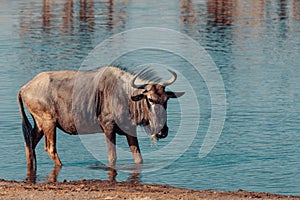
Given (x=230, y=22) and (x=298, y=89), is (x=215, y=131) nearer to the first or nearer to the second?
(x=298, y=89)

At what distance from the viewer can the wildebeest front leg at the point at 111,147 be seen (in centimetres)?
1170

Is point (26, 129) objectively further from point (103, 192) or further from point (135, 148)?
point (103, 192)

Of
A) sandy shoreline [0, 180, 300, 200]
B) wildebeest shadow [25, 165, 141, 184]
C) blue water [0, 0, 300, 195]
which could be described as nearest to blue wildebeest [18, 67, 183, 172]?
wildebeest shadow [25, 165, 141, 184]

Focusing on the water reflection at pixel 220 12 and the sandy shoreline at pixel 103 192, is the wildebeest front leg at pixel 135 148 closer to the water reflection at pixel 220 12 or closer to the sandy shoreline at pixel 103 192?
the sandy shoreline at pixel 103 192

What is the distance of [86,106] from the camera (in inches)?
462

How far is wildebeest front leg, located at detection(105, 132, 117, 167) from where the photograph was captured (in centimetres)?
1170

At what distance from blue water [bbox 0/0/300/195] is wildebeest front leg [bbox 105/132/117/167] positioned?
18 cm

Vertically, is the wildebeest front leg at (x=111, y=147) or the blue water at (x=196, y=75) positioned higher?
the wildebeest front leg at (x=111, y=147)

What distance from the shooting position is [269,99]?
17.0 m

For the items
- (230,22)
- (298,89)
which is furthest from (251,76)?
(230,22)

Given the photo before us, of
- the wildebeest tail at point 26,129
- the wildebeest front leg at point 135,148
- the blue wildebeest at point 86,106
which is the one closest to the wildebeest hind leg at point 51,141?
the blue wildebeest at point 86,106

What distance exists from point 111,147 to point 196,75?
8512mm

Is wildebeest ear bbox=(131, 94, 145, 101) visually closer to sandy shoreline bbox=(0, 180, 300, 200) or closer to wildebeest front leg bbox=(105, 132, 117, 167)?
wildebeest front leg bbox=(105, 132, 117, 167)

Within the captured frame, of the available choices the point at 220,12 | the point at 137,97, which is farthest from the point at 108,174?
the point at 220,12
